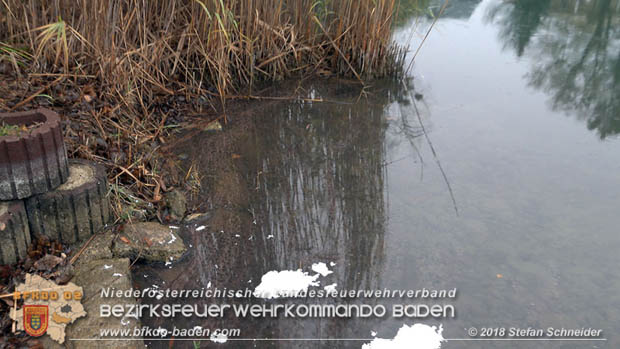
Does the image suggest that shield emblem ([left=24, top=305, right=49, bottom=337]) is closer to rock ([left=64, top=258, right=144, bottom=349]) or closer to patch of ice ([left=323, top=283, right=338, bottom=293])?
rock ([left=64, top=258, right=144, bottom=349])

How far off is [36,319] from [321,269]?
0.92 m

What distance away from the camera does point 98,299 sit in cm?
166

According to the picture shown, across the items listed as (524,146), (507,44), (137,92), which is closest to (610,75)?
(507,44)

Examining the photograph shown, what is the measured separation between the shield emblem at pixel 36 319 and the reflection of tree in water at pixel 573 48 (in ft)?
9.71

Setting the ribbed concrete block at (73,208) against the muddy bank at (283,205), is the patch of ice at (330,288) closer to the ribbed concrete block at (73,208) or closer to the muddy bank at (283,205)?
the muddy bank at (283,205)

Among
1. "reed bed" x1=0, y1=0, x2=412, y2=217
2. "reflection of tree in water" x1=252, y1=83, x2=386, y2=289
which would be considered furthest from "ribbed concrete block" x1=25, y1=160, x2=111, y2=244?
"reflection of tree in water" x1=252, y1=83, x2=386, y2=289

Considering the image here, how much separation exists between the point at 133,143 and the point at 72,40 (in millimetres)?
596

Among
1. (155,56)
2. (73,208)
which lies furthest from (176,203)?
(155,56)

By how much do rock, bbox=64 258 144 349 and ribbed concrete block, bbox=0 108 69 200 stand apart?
297 mm

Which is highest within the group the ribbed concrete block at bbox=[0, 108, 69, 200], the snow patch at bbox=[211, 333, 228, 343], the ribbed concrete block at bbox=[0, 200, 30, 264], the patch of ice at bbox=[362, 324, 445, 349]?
the ribbed concrete block at bbox=[0, 108, 69, 200]

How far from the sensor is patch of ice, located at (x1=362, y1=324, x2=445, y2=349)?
1630mm

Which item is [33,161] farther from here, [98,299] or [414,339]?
[414,339]

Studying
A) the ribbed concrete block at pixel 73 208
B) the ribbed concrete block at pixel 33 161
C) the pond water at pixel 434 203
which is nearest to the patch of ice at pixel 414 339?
the pond water at pixel 434 203

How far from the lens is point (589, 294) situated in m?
1.86
